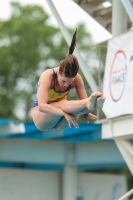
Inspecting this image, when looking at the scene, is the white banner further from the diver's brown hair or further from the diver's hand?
the diver's brown hair

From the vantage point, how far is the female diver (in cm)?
1002

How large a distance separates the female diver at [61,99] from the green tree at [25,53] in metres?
29.6

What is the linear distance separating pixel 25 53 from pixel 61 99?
3163 cm

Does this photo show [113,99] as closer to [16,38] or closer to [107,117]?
[107,117]

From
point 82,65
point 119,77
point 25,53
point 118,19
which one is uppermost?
point 25,53

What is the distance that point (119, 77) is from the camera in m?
16.4

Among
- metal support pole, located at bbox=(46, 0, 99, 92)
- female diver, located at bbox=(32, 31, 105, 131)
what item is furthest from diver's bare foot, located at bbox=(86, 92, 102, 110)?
metal support pole, located at bbox=(46, 0, 99, 92)

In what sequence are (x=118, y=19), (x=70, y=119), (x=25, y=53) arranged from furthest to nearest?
(x=25, y=53) < (x=118, y=19) < (x=70, y=119)

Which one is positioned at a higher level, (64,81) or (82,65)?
(82,65)

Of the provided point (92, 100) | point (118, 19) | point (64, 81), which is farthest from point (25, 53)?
point (92, 100)

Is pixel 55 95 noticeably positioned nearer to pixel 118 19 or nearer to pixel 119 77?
pixel 119 77

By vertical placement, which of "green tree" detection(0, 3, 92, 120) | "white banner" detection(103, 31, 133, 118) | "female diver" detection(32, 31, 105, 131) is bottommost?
"female diver" detection(32, 31, 105, 131)

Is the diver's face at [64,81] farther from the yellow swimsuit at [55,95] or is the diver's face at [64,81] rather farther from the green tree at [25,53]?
the green tree at [25,53]

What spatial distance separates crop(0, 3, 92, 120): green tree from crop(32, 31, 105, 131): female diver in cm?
2955
